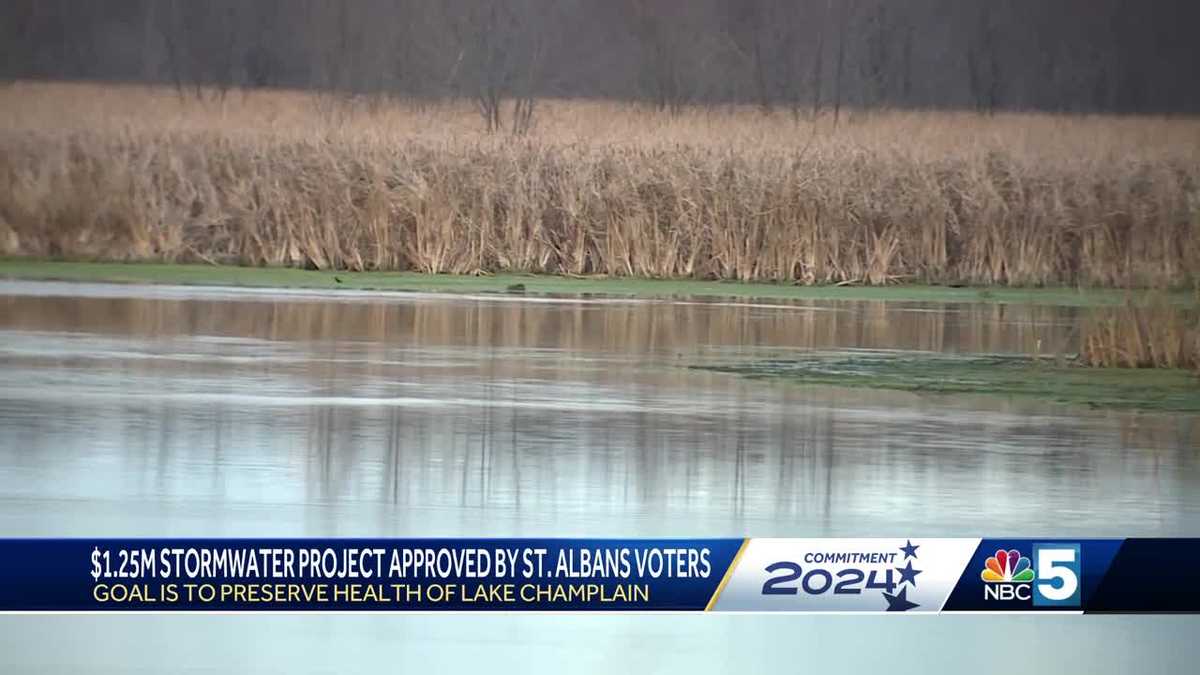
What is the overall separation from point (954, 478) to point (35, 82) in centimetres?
2462

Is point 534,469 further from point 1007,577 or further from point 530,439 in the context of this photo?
point 1007,577

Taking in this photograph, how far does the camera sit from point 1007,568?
6.59 m

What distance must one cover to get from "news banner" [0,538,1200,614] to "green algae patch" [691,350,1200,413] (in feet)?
11.2

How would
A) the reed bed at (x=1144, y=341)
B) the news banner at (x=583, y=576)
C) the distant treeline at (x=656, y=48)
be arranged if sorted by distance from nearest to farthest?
the news banner at (x=583, y=576)
the reed bed at (x=1144, y=341)
the distant treeline at (x=656, y=48)

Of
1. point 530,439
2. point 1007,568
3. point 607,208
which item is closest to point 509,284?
point 607,208

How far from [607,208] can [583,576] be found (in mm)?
10430

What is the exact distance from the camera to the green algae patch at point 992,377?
10.1 m

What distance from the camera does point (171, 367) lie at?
1020 centimetres

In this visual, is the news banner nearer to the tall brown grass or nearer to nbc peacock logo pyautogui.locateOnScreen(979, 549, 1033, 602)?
nbc peacock logo pyautogui.locateOnScreen(979, 549, 1033, 602)

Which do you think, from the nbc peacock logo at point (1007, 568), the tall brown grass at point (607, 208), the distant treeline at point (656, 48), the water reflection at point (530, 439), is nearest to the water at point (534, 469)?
the water reflection at point (530, 439)

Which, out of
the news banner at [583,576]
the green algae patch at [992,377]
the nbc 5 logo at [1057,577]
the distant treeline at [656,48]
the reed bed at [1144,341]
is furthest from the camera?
the distant treeline at [656,48]

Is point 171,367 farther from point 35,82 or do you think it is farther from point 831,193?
point 35,82

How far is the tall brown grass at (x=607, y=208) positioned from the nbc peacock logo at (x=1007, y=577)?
30.5ft

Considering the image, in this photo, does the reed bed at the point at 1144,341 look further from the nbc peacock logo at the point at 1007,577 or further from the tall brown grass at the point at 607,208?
the nbc peacock logo at the point at 1007,577
